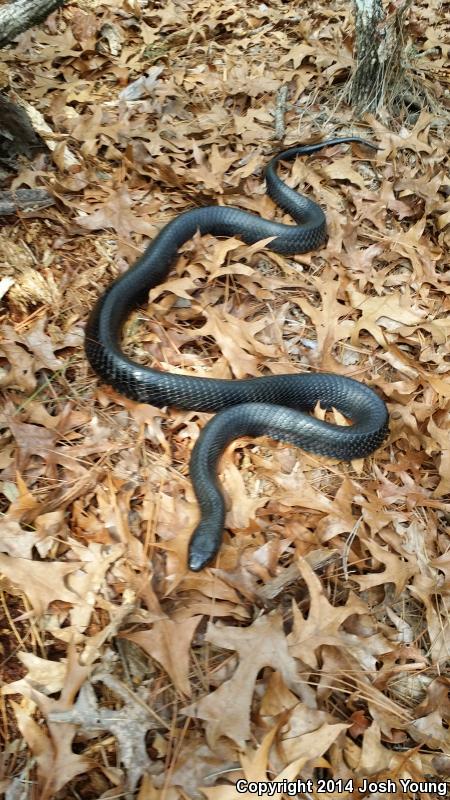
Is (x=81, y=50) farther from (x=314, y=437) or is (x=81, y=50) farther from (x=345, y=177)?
(x=314, y=437)

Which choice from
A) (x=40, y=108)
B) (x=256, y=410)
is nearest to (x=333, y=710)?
(x=256, y=410)

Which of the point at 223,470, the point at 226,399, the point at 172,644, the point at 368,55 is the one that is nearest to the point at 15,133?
the point at 226,399

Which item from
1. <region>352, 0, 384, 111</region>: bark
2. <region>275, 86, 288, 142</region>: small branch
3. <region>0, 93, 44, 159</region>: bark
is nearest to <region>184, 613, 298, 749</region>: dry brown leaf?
<region>0, 93, 44, 159</region>: bark

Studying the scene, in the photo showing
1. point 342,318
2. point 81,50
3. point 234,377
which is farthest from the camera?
point 81,50

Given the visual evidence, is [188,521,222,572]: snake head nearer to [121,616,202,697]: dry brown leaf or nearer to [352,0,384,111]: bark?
[121,616,202,697]: dry brown leaf

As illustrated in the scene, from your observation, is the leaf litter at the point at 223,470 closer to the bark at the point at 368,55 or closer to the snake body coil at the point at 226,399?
the snake body coil at the point at 226,399

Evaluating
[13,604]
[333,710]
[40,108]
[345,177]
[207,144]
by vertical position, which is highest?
[40,108]

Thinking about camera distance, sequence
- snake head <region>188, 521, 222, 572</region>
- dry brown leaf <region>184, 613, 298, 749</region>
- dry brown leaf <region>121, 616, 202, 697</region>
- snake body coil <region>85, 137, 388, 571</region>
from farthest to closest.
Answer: snake body coil <region>85, 137, 388, 571</region>
snake head <region>188, 521, 222, 572</region>
dry brown leaf <region>121, 616, 202, 697</region>
dry brown leaf <region>184, 613, 298, 749</region>

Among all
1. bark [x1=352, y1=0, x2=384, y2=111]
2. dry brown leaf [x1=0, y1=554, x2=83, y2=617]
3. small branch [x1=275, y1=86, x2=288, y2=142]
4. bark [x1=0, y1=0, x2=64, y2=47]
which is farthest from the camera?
small branch [x1=275, y1=86, x2=288, y2=142]
